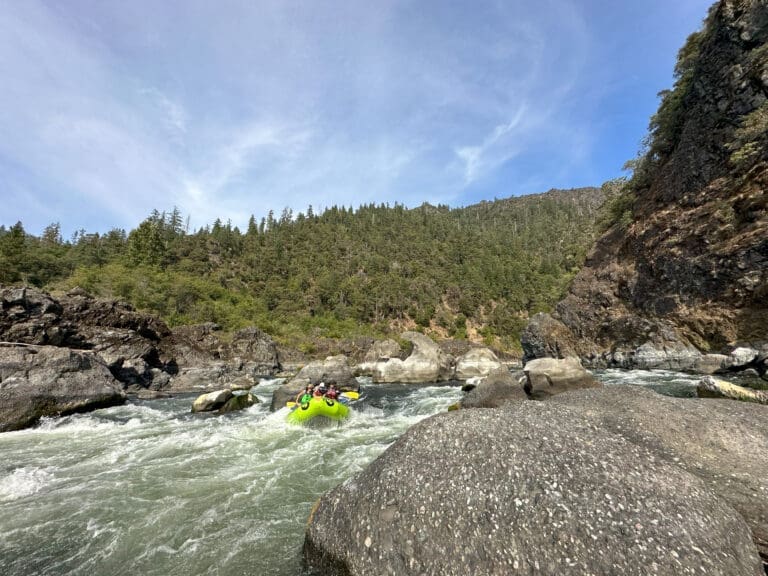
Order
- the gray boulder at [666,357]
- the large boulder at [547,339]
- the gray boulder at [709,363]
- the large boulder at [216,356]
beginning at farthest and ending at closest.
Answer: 1. the large boulder at [547,339]
2. the large boulder at [216,356]
3. the gray boulder at [666,357]
4. the gray boulder at [709,363]

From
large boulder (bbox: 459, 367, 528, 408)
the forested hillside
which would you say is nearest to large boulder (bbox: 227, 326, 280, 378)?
the forested hillside

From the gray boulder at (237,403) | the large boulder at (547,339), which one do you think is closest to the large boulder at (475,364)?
the large boulder at (547,339)

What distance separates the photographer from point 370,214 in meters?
122

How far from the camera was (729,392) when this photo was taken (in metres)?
9.69

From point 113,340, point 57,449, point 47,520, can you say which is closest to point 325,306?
point 113,340

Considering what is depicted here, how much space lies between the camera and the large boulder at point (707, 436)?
4621 millimetres

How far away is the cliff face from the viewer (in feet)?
61.5

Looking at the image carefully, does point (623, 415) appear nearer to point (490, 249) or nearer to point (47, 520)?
point (47, 520)

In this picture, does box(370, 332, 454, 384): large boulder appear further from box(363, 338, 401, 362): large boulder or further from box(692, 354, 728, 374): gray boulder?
box(692, 354, 728, 374): gray boulder

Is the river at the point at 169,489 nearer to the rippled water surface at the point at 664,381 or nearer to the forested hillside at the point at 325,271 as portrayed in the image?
the rippled water surface at the point at 664,381

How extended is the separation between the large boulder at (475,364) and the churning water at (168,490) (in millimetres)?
19516

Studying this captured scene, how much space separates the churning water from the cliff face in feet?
61.6

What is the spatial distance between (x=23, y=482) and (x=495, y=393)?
48.3 ft

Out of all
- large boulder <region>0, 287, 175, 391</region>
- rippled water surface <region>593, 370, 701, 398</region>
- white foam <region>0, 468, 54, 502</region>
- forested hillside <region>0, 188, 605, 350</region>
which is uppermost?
forested hillside <region>0, 188, 605, 350</region>
